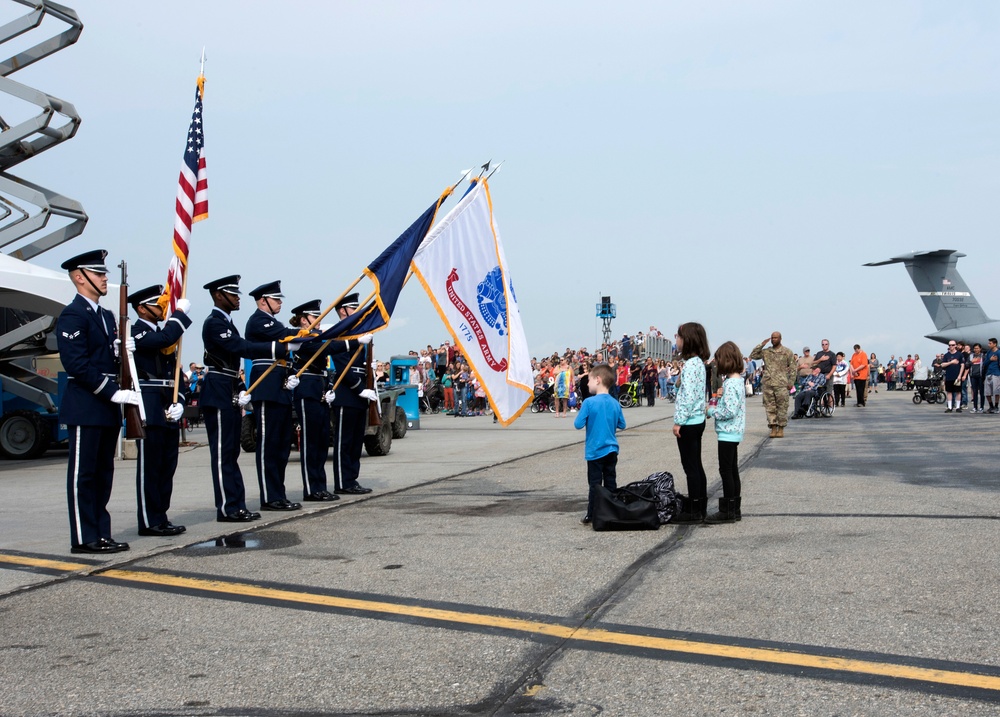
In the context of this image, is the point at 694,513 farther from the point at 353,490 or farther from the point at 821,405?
the point at 821,405

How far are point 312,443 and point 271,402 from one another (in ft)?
3.17

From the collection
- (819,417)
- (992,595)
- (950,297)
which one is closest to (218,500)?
Result: (992,595)

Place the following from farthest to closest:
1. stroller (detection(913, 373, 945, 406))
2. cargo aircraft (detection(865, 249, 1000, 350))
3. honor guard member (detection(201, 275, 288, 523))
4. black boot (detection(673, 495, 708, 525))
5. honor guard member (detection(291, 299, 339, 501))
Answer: cargo aircraft (detection(865, 249, 1000, 350)), stroller (detection(913, 373, 945, 406)), honor guard member (detection(291, 299, 339, 501)), honor guard member (detection(201, 275, 288, 523)), black boot (detection(673, 495, 708, 525))

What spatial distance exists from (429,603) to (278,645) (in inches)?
39.9

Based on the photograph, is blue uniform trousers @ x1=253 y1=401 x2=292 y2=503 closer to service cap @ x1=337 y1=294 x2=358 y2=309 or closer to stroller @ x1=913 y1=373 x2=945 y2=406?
service cap @ x1=337 y1=294 x2=358 y2=309

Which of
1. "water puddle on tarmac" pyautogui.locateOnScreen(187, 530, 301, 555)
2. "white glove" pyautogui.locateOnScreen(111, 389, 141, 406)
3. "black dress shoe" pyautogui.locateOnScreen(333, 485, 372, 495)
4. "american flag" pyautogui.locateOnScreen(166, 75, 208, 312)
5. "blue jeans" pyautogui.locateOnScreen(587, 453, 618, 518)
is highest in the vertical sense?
"american flag" pyautogui.locateOnScreen(166, 75, 208, 312)

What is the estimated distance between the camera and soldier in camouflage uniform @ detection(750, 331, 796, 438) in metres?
19.0

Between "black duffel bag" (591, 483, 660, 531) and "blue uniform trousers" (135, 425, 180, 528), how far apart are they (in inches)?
129

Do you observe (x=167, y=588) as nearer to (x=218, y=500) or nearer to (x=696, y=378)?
(x=218, y=500)

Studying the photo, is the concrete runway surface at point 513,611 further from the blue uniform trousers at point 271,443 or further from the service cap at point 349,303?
the service cap at point 349,303

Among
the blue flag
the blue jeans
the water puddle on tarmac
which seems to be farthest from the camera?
the blue flag

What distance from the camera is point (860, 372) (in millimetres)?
33906

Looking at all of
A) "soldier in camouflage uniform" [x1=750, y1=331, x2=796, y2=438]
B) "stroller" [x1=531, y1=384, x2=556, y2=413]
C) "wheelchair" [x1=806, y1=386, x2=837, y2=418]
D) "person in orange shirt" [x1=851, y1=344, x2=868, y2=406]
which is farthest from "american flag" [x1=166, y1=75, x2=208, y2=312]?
"person in orange shirt" [x1=851, y1=344, x2=868, y2=406]

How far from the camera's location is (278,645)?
496 centimetres
